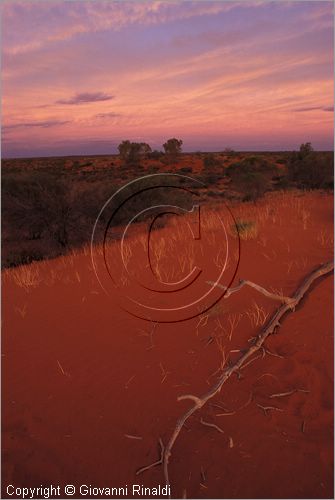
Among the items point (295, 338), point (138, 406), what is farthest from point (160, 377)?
point (295, 338)

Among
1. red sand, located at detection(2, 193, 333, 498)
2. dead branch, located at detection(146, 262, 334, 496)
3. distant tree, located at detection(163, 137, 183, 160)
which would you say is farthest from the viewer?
distant tree, located at detection(163, 137, 183, 160)

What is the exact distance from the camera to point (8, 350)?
453 cm

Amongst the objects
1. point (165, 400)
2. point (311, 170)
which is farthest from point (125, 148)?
point (165, 400)

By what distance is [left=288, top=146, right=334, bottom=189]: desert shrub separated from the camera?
20.6 m

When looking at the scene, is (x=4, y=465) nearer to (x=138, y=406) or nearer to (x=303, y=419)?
(x=138, y=406)

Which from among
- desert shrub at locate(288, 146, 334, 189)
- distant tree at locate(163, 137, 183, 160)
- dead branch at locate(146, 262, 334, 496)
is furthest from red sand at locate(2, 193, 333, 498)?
distant tree at locate(163, 137, 183, 160)

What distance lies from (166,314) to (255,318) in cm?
119

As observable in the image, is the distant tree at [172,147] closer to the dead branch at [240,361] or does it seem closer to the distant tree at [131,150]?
the distant tree at [131,150]

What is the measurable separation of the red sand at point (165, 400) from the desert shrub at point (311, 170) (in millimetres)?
17072

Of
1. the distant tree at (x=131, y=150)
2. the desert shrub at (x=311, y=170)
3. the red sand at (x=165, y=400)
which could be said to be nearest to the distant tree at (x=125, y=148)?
the distant tree at (x=131, y=150)

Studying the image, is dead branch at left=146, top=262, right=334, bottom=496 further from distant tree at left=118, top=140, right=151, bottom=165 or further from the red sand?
distant tree at left=118, top=140, right=151, bottom=165

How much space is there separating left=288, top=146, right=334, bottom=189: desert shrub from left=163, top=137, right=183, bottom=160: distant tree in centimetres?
2789

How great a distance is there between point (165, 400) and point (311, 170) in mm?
20685

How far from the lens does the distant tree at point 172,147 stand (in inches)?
1955
